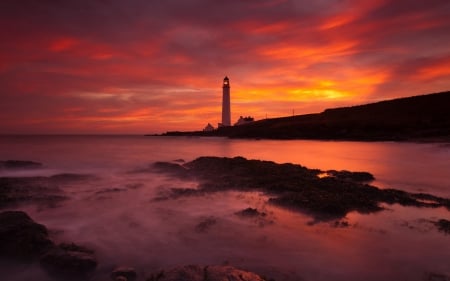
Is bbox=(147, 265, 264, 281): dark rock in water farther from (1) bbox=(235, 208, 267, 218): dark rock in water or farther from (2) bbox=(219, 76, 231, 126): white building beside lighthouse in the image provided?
(2) bbox=(219, 76, 231, 126): white building beside lighthouse

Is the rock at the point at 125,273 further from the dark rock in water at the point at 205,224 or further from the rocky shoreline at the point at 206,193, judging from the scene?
the dark rock in water at the point at 205,224

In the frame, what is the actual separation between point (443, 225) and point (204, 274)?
5911 mm

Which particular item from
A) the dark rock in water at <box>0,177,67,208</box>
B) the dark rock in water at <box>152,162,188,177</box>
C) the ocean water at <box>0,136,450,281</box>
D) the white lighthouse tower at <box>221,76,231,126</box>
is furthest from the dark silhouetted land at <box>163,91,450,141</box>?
the dark rock in water at <box>0,177,67,208</box>

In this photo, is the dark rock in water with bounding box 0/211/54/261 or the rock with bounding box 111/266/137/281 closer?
the rock with bounding box 111/266/137/281

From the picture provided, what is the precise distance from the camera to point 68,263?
4.61 m

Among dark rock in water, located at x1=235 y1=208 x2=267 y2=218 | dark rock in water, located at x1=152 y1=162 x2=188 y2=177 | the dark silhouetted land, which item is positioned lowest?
dark rock in water, located at x1=235 y1=208 x2=267 y2=218

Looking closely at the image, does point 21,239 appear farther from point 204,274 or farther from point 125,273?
point 204,274

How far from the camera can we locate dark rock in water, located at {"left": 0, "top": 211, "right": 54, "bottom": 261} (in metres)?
5.10

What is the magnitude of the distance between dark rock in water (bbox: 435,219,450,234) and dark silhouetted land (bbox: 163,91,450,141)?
37.9 metres

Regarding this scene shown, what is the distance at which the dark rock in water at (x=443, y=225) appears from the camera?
626 centimetres

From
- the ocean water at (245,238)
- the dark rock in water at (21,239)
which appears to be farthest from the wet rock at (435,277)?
the dark rock in water at (21,239)

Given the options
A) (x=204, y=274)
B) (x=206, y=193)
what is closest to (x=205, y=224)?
(x=206, y=193)

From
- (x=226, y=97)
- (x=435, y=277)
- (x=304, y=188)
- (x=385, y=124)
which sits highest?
(x=226, y=97)

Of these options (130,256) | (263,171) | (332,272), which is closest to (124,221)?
(130,256)
